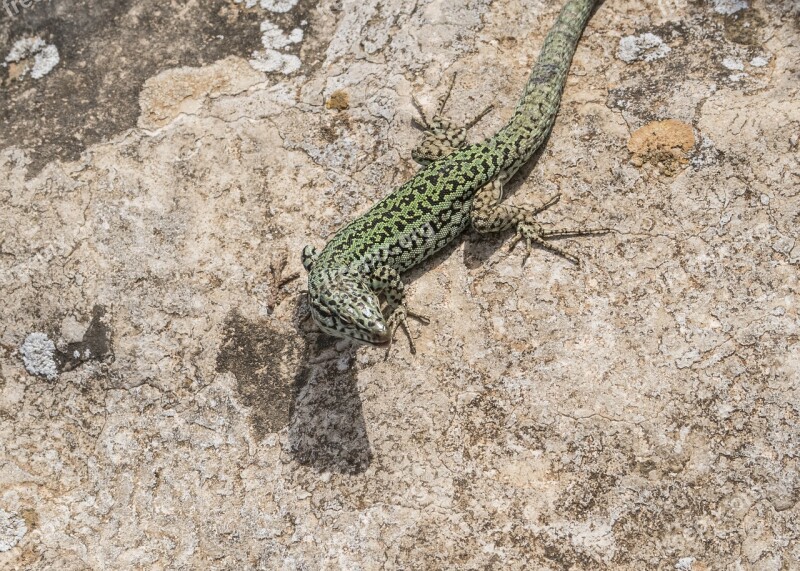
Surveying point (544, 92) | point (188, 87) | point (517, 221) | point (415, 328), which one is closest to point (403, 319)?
point (415, 328)

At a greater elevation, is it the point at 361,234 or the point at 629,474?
the point at 361,234

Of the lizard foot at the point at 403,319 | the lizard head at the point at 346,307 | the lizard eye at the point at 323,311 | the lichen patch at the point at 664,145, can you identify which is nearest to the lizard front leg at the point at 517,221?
the lichen patch at the point at 664,145

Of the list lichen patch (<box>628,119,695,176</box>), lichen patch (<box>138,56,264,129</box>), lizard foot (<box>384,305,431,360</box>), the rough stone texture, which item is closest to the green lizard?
lizard foot (<box>384,305,431,360</box>)

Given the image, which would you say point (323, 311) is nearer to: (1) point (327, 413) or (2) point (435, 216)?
(1) point (327, 413)

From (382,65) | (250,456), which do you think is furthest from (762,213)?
(250,456)

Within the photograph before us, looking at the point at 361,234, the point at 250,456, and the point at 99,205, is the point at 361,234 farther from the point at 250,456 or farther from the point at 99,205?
the point at 99,205

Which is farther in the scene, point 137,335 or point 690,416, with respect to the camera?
point 137,335

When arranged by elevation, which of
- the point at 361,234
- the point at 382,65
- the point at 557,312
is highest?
the point at 382,65
